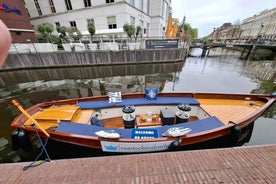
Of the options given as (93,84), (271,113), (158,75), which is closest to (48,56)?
(93,84)

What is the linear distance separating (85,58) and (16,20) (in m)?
10.8

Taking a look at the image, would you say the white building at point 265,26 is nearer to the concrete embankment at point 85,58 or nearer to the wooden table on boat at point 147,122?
the concrete embankment at point 85,58

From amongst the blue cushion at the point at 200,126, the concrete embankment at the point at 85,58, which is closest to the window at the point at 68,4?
the concrete embankment at the point at 85,58

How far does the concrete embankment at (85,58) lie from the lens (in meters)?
14.2

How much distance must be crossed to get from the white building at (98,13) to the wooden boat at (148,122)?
56.4ft

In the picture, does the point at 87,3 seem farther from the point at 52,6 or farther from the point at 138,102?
the point at 138,102

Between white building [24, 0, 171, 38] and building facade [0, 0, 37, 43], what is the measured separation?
262 inches

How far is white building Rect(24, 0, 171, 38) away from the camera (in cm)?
1975

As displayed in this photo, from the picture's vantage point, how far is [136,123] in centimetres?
459

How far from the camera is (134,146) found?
342 centimetres

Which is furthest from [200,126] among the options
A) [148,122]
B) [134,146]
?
[134,146]

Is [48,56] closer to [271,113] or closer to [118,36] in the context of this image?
[118,36]

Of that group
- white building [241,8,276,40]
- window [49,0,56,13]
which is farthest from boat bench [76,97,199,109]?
white building [241,8,276,40]

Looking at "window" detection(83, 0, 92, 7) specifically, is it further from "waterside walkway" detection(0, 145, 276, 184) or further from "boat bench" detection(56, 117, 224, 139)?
"waterside walkway" detection(0, 145, 276, 184)
